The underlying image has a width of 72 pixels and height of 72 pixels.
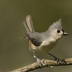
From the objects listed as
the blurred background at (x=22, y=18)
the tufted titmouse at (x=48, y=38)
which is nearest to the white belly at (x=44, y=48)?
the tufted titmouse at (x=48, y=38)

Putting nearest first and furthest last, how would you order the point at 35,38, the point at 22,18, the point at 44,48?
the point at 44,48
the point at 35,38
the point at 22,18

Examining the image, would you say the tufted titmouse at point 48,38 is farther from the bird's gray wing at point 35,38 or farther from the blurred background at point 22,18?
the blurred background at point 22,18

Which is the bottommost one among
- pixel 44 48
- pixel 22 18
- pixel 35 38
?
pixel 44 48

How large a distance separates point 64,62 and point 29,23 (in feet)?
2.87

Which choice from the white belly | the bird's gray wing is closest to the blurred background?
the bird's gray wing

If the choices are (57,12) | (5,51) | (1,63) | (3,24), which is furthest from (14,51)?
(57,12)

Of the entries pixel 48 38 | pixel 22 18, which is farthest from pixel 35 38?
pixel 22 18

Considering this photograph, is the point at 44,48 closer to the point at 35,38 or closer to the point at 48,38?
the point at 48,38

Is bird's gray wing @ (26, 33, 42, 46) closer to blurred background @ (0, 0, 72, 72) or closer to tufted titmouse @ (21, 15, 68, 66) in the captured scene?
tufted titmouse @ (21, 15, 68, 66)

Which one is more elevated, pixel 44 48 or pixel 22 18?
pixel 22 18

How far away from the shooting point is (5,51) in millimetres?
3752

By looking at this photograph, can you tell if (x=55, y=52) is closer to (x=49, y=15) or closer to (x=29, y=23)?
(x=49, y=15)

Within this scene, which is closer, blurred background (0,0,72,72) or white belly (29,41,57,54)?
white belly (29,41,57,54)

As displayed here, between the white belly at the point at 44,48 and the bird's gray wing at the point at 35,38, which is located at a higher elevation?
the bird's gray wing at the point at 35,38
